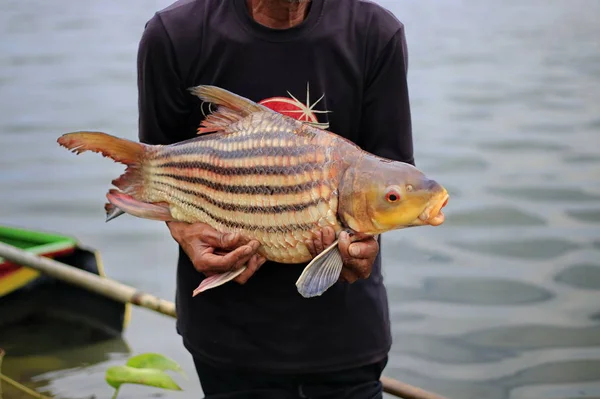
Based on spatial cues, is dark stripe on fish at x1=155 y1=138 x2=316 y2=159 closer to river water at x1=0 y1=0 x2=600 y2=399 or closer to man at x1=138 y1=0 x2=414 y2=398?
man at x1=138 y1=0 x2=414 y2=398

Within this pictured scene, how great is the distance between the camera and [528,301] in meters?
6.80

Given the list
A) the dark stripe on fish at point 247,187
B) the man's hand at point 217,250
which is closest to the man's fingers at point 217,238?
the man's hand at point 217,250

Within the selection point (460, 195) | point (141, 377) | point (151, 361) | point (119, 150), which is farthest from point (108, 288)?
point (460, 195)

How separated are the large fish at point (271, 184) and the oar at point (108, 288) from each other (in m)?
1.42

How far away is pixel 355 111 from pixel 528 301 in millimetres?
4675

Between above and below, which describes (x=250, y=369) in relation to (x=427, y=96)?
above

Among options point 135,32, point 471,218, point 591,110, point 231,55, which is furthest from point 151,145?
point 135,32

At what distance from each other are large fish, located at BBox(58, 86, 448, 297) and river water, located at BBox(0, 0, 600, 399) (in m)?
3.11

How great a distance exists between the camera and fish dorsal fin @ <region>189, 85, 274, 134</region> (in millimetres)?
2219

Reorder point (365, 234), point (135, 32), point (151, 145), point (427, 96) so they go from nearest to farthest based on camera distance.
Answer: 1. point (365, 234)
2. point (151, 145)
3. point (427, 96)
4. point (135, 32)

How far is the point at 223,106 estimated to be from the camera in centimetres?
225

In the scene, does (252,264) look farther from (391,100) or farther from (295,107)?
(391,100)

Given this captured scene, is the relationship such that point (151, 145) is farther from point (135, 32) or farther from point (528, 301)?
point (135, 32)

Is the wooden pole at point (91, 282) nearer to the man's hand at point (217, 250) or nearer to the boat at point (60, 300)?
the boat at point (60, 300)
